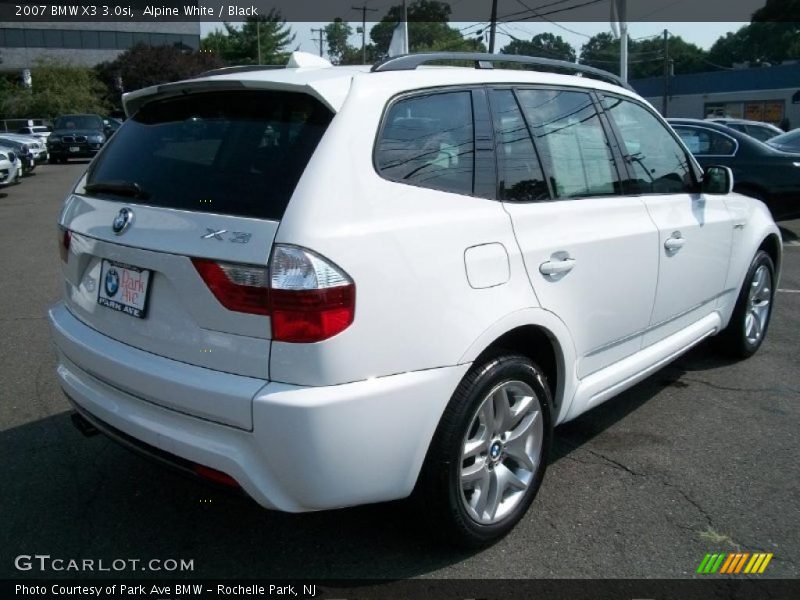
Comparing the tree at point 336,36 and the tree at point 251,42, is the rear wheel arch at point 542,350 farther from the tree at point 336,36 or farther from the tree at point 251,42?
the tree at point 336,36

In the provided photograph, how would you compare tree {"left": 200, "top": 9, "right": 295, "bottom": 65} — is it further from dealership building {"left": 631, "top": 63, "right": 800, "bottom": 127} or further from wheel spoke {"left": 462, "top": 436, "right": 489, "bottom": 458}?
wheel spoke {"left": 462, "top": 436, "right": 489, "bottom": 458}

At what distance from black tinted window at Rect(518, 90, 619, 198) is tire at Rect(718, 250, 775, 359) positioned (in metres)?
1.90

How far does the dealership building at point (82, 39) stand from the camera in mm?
63906

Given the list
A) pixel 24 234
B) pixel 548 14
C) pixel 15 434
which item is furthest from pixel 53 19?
pixel 15 434

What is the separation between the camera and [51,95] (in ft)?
159

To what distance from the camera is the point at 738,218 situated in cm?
466

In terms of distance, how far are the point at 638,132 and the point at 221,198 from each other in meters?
2.47

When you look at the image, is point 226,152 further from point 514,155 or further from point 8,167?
point 8,167

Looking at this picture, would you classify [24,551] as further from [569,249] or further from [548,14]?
[548,14]

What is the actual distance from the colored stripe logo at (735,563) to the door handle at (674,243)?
1562mm

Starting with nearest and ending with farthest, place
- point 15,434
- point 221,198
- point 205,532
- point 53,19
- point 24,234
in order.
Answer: point 221,198 < point 205,532 < point 15,434 < point 24,234 < point 53,19

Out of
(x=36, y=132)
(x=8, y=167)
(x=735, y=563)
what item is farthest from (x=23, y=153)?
(x=735, y=563)

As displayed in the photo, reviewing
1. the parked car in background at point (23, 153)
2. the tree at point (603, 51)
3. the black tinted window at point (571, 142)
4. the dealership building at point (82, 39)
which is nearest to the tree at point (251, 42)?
the dealership building at point (82, 39)

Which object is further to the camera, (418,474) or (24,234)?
(24,234)
